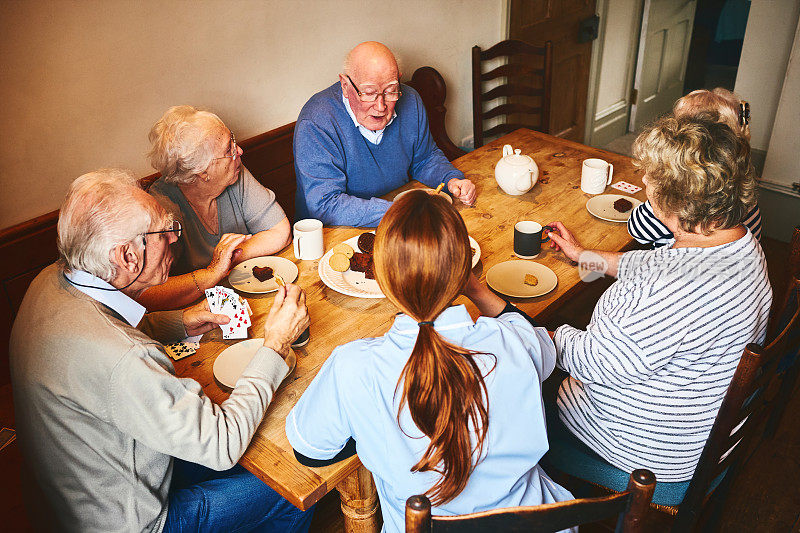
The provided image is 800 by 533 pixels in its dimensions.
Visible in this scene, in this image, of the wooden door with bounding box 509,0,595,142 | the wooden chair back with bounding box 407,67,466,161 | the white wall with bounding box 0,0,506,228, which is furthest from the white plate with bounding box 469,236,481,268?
the wooden door with bounding box 509,0,595,142

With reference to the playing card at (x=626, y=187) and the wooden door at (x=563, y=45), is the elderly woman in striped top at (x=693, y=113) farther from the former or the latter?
the wooden door at (x=563, y=45)

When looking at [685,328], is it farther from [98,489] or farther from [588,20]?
[588,20]

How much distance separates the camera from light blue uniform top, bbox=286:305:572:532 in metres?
1.10

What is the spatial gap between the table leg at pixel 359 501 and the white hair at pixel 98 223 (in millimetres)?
697

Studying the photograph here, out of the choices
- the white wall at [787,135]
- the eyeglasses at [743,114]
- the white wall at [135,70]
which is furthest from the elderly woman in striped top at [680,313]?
the white wall at [787,135]

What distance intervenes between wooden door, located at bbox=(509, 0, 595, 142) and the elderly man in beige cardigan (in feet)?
10.9

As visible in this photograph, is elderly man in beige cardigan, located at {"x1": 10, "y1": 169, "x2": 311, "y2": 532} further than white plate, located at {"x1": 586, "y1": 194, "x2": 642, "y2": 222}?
No

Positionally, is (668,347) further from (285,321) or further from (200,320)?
(200,320)

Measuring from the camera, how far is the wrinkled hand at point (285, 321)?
1.48 meters

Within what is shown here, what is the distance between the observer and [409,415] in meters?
1.09

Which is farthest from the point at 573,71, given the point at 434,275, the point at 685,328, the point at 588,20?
the point at 434,275

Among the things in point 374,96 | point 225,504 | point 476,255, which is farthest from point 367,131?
point 225,504

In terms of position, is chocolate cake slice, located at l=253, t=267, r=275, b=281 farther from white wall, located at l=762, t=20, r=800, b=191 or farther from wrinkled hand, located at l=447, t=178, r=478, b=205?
white wall, located at l=762, t=20, r=800, b=191

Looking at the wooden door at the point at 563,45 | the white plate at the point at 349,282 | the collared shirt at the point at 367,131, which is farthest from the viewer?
the wooden door at the point at 563,45
